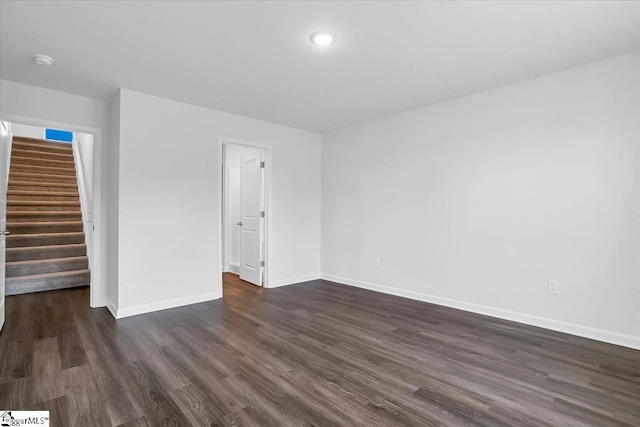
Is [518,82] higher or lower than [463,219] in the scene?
higher

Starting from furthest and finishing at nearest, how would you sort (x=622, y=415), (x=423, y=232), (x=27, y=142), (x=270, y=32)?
1. (x=27, y=142)
2. (x=423, y=232)
3. (x=270, y=32)
4. (x=622, y=415)

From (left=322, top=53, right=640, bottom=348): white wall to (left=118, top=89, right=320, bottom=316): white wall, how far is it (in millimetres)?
2172

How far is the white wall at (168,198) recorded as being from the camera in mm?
3459

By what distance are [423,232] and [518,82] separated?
1.94m

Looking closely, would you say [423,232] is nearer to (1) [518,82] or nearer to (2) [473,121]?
(2) [473,121]

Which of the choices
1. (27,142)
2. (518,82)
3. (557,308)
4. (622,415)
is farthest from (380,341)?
(27,142)

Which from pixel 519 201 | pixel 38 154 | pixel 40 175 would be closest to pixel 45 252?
pixel 40 175

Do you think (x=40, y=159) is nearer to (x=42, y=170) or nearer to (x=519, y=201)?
(x=42, y=170)

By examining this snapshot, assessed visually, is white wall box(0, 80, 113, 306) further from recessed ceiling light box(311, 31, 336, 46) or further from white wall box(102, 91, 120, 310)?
recessed ceiling light box(311, 31, 336, 46)

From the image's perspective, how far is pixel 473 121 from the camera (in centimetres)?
362

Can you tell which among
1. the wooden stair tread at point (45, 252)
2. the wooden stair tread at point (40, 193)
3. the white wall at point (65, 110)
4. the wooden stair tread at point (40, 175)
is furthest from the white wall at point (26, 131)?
the white wall at point (65, 110)

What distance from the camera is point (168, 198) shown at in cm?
376

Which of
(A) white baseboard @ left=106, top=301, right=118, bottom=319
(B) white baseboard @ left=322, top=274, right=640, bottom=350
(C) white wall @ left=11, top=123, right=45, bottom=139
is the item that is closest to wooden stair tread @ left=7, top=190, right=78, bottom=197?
(C) white wall @ left=11, top=123, right=45, bottom=139

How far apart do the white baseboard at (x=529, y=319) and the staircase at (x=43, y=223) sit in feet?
15.8
